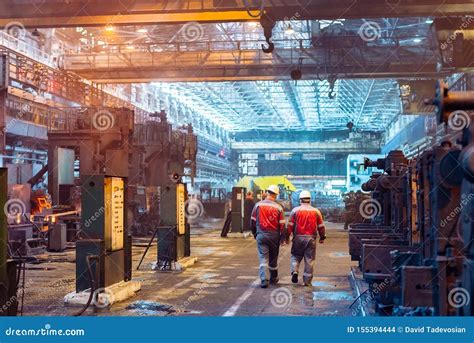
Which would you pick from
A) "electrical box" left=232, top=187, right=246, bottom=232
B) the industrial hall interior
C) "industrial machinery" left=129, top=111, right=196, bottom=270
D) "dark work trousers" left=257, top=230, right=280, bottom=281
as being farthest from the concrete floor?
"electrical box" left=232, top=187, right=246, bottom=232

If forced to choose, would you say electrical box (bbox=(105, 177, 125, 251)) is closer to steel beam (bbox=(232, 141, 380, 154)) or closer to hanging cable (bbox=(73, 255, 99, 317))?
hanging cable (bbox=(73, 255, 99, 317))

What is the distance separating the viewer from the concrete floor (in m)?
7.83

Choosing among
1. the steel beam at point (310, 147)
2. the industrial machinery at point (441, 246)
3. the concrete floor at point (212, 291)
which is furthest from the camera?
the steel beam at point (310, 147)

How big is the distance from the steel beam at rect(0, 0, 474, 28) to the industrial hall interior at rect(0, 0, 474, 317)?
4cm

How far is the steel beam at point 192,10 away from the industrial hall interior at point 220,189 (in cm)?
4

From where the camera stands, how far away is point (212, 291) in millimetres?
9430

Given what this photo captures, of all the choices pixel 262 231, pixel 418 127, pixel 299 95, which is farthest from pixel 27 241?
pixel 299 95

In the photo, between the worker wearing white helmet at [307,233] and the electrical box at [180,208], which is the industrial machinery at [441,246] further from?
the electrical box at [180,208]

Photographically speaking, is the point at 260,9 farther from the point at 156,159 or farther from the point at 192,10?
the point at 156,159

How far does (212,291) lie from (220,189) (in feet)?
89.2

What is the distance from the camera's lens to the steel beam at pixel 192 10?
11.5 meters


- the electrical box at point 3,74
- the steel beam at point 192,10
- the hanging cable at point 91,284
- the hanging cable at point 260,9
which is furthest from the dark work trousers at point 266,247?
the electrical box at point 3,74

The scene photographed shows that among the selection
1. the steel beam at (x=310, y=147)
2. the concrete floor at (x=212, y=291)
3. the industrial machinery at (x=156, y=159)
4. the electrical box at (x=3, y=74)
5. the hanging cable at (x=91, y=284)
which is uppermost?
the steel beam at (x=310, y=147)

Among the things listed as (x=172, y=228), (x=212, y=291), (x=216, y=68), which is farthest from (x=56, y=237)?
(x=216, y=68)
